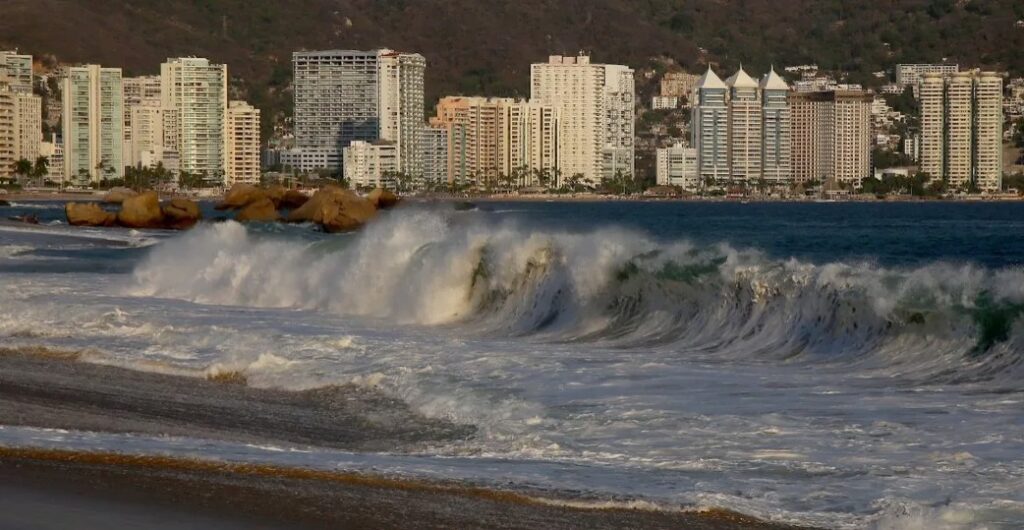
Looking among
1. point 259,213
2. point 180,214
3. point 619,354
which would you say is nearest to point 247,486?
point 619,354

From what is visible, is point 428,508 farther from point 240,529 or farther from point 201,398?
point 201,398

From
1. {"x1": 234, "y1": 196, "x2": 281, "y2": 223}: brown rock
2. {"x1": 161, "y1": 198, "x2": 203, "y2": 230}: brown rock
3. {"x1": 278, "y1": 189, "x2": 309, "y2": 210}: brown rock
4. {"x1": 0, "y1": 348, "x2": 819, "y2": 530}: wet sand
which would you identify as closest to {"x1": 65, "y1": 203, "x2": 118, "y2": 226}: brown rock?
{"x1": 161, "y1": 198, "x2": 203, "y2": 230}: brown rock

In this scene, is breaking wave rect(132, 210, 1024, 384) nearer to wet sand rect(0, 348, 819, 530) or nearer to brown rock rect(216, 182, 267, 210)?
wet sand rect(0, 348, 819, 530)

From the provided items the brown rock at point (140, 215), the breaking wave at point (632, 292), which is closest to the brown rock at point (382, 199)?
the brown rock at point (140, 215)

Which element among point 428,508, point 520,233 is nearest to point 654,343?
point 520,233

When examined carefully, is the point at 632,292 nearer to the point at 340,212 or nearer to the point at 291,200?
the point at 340,212

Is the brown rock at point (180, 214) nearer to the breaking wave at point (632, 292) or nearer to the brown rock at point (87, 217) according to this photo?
the brown rock at point (87, 217)
